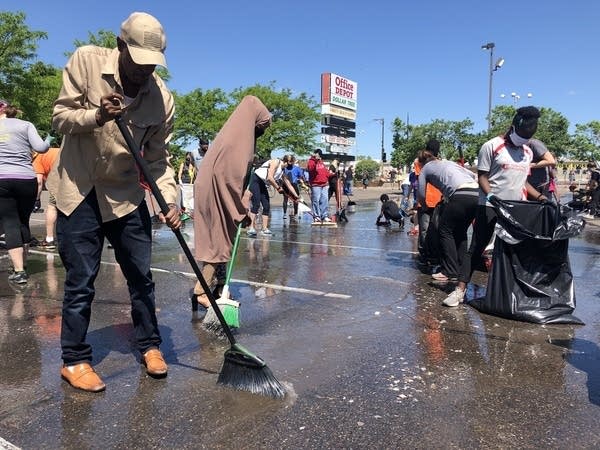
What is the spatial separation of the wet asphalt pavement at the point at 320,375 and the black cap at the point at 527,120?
1.69 meters

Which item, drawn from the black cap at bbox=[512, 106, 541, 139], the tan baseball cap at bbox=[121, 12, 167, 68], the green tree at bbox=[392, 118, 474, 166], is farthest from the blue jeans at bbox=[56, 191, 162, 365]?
the green tree at bbox=[392, 118, 474, 166]

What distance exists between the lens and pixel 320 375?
3180mm

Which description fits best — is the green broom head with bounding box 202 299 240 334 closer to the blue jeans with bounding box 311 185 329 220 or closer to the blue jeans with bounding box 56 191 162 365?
the blue jeans with bounding box 56 191 162 365

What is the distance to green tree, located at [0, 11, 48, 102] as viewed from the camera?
22422mm

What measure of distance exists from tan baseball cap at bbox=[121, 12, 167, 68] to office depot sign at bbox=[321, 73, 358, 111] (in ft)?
167

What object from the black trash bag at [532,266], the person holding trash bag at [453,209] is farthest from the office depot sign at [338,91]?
the black trash bag at [532,266]

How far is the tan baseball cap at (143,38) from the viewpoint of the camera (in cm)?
271

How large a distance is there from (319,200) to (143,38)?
9666mm

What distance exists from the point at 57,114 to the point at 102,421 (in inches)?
62.5

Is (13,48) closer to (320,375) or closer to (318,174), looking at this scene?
(318,174)

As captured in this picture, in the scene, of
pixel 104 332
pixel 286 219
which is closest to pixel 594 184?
pixel 286 219

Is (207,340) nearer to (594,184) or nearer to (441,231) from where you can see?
(441,231)

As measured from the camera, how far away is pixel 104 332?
3.97m

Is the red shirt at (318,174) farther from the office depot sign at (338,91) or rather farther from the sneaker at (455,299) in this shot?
the office depot sign at (338,91)
